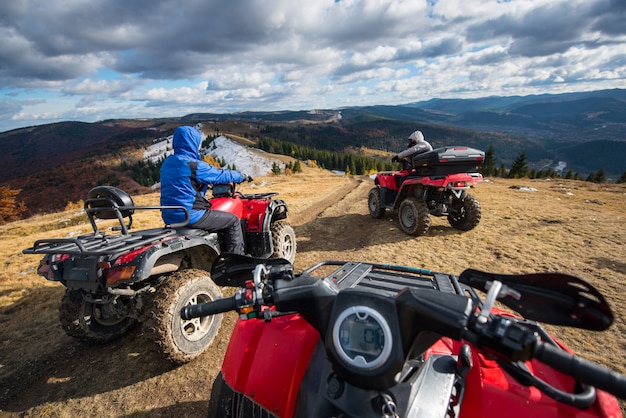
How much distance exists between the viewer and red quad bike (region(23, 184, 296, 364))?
3.39 meters

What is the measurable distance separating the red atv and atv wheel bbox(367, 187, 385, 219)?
549mm

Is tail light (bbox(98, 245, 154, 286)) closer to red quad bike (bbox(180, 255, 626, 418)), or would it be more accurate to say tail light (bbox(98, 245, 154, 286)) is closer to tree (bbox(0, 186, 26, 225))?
red quad bike (bbox(180, 255, 626, 418))

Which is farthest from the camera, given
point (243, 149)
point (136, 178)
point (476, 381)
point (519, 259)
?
point (243, 149)

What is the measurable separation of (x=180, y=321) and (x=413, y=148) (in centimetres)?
740

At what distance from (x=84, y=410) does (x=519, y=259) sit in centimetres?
807

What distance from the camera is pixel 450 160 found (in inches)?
288

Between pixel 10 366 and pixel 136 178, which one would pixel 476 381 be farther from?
pixel 136 178

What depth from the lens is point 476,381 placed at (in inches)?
56.9

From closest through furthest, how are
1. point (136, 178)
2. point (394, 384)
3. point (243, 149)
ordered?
point (394, 384) → point (136, 178) → point (243, 149)

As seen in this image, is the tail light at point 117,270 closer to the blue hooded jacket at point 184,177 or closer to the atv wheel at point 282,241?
the blue hooded jacket at point 184,177

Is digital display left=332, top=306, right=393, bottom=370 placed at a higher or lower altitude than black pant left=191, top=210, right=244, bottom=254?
higher

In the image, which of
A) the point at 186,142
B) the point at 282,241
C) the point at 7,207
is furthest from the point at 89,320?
the point at 7,207

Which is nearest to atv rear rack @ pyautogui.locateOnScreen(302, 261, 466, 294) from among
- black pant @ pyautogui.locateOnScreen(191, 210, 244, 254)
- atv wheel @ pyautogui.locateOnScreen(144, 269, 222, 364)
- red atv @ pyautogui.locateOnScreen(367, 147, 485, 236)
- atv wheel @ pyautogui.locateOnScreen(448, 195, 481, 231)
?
atv wheel @ pyautogui.locateOnScreen(144, 269, 222, 364)

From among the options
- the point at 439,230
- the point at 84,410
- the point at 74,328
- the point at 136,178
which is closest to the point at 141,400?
the point at 84,410
